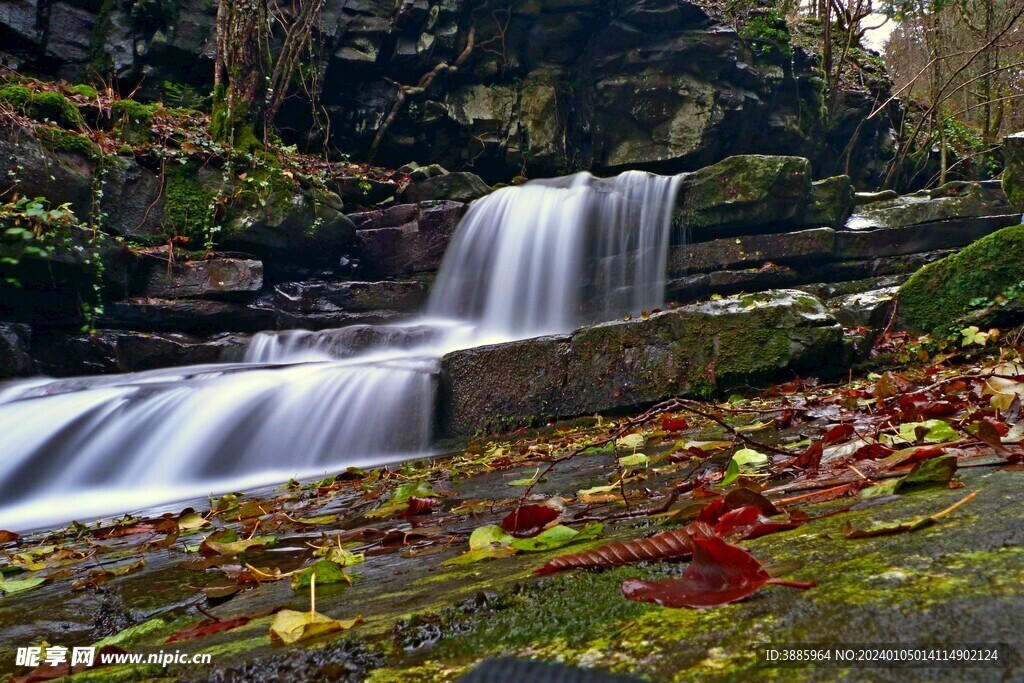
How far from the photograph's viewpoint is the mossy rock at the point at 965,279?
5.24 m

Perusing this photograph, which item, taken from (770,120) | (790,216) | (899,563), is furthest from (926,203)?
(899,563)

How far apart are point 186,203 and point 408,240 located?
11.7 feet

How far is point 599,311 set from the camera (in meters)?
10.1

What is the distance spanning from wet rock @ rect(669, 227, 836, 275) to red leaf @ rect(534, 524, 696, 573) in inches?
363

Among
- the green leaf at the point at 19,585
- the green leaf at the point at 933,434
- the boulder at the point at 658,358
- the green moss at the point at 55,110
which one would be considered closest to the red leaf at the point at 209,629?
the green leaf at the point at 19,585

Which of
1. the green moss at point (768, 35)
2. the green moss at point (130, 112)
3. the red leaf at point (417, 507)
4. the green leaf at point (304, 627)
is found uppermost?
the green moss at point (768, 35)

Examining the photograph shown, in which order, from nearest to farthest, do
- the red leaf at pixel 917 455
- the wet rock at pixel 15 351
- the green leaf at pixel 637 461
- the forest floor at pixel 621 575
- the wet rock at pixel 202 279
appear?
the forest floor at pixel 621 575
the red leaf at pixel 917 455
the green leaf at pixel 637 461
the wet rock at pixel 15 351
the wet rock at pixel 202 279

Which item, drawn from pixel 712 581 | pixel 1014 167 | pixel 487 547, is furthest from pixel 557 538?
pixel 1014 167

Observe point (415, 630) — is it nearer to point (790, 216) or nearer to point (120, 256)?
point (120, 256)

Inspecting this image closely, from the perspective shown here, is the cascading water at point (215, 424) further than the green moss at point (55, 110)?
No

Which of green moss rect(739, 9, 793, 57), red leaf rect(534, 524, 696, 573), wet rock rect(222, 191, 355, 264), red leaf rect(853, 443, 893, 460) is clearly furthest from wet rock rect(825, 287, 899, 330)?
green moss rect(739, 9, 793, 57)

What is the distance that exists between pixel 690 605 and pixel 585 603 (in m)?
0.15

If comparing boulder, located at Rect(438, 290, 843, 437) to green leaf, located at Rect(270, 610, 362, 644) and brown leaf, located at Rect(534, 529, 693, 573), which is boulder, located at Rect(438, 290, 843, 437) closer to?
brown leaf, located at Rect(534, 529, 693, 573)

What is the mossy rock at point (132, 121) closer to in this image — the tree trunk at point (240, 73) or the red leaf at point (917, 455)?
the tree trunk at point (240, 73)
